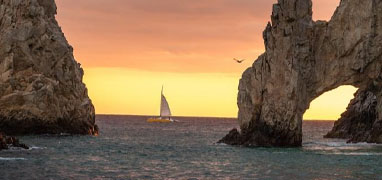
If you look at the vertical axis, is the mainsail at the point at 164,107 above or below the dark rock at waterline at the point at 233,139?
above

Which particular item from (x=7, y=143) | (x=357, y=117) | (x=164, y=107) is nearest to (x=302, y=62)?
(x=7, y=143)

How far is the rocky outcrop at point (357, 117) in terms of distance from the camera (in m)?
92.6

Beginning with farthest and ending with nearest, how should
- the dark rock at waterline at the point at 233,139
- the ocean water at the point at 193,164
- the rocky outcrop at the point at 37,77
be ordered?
1. the rocky outcrop at the point at 37,77
2. the dark rock at waterline at the point at 233,139
3. the ocean water at the point at 193,164

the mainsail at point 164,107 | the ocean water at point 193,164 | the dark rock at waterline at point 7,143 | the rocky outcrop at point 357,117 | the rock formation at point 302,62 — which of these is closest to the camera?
the ocean water at point 193,164

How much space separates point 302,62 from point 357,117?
115 ft

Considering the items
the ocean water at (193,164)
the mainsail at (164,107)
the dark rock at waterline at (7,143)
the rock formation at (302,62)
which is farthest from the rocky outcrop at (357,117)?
the mainsail at (164,107)

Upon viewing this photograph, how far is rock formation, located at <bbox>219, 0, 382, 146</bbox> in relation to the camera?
66312mm

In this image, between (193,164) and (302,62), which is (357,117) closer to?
(302,62)

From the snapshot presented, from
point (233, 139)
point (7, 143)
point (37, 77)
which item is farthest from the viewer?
point (37, 77)

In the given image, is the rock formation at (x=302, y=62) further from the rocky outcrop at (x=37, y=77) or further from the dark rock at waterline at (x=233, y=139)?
the rocky outcrop at (x=37, y=77)

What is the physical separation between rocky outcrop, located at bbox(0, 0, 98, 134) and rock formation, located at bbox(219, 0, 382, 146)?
35651 mm

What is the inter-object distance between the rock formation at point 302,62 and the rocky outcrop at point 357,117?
23.7 metres

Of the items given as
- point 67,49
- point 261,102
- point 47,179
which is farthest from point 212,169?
point 67,49

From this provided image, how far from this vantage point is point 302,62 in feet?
220
